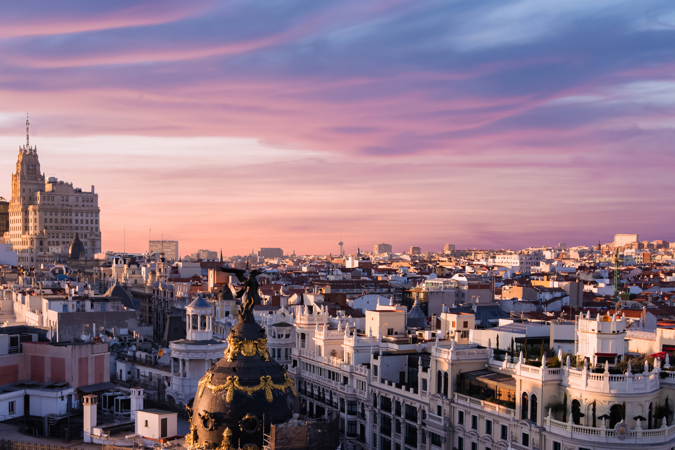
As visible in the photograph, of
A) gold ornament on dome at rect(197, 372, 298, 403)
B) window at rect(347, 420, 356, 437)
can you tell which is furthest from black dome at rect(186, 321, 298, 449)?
window at rect(347, 420, 356, 437)

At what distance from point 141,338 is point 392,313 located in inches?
1511

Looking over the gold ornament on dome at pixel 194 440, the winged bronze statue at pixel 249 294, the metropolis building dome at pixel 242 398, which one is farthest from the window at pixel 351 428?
the winged bronze statue at pixel 249 294

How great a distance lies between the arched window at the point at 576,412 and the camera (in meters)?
45.7

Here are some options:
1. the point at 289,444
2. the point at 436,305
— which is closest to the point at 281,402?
the point at 289,444

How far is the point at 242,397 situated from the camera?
33.6 meters

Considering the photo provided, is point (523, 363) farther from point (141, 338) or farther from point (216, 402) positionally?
point (141, 338)

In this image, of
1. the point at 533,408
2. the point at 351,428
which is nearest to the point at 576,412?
the point at 533,408

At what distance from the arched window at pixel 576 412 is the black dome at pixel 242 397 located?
65.6 feet

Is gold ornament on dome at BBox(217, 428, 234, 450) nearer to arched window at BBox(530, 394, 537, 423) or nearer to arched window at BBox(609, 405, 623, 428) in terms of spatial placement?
arched window at BBox(530, 394, 537, 423)

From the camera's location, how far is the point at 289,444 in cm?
3366

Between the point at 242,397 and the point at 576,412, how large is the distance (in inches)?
895

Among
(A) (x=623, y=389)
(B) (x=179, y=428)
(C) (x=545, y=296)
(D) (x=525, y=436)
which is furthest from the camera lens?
(C) (x=545, y=296)

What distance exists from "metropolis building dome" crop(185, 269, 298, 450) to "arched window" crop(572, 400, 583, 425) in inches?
786

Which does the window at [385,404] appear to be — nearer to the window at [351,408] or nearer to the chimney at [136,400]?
the window at [351,408]
